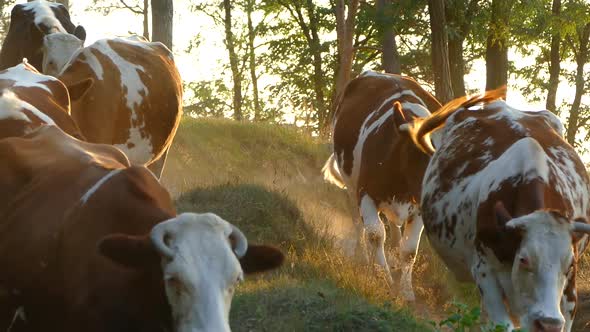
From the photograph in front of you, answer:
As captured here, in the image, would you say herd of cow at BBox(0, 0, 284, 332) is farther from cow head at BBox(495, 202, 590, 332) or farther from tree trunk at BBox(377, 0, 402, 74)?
tree trunk at BBox(377, 0, 402, 74)

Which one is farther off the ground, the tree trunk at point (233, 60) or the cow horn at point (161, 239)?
the cow horn at point (161, 239)

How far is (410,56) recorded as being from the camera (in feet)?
121

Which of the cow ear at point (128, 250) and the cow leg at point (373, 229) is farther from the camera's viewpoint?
the cow leg at point (373, 229)

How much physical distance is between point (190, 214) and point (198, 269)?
1.18ft

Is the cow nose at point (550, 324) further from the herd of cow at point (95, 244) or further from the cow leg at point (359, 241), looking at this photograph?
the cow leg at point (359, 241)

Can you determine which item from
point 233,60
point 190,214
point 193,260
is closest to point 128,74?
point 190,214

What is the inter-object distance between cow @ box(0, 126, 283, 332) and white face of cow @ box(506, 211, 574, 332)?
2.31 metres

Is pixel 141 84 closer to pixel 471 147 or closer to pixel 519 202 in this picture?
pixel 471 147

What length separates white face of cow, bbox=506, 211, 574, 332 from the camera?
7863 mm

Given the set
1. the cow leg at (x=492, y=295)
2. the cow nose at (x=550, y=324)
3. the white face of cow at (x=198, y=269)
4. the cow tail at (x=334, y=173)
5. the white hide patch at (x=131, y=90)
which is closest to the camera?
the white face of cow at (x=198, y=269)

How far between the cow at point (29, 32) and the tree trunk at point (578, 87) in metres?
25.0

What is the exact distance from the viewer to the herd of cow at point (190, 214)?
6.07m

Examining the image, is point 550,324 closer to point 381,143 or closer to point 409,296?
point 409,296

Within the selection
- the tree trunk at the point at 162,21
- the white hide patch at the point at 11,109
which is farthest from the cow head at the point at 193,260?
the tree trunk at the point at 162,21
